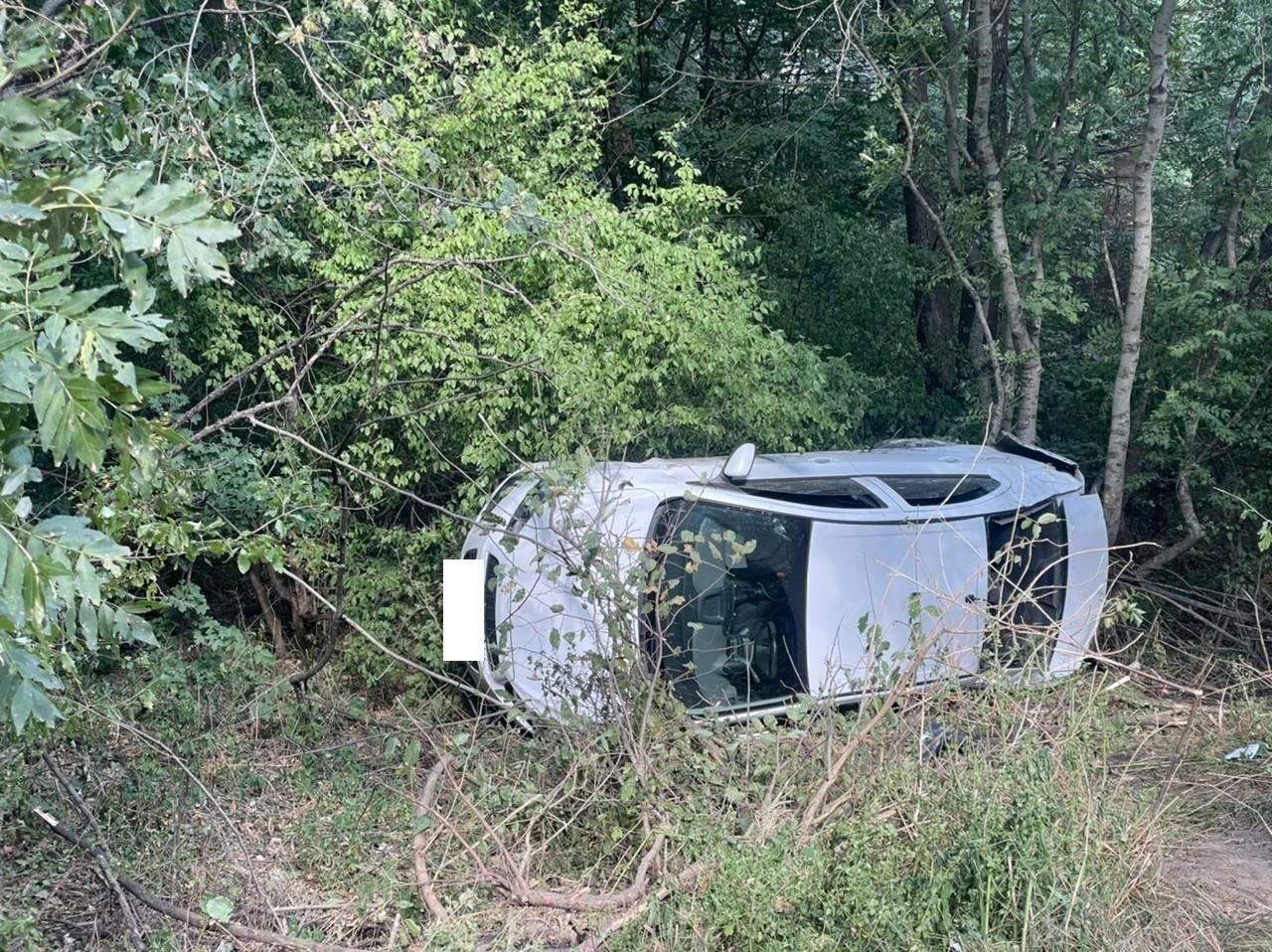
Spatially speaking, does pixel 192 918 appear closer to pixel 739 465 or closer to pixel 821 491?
pixel 739 465

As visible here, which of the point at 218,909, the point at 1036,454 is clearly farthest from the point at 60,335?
the point at 1036,454

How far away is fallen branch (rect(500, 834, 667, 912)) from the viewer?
4219 mm

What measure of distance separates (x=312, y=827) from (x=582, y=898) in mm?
1564

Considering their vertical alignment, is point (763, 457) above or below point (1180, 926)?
above

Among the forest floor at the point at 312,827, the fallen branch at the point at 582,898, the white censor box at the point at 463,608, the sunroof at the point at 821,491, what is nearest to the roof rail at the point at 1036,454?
the forest floor at the point at 312,827

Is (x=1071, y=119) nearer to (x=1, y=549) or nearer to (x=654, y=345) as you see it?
(x=654, y=345)

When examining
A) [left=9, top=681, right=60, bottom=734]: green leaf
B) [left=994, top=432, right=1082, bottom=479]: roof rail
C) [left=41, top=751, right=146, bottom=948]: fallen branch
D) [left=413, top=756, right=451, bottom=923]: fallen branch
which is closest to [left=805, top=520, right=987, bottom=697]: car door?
[left=994, top=432, right=1082, bottom=479]: roof rail

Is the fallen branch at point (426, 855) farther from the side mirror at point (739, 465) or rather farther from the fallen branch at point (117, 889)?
the side mirror at point (739, 465)

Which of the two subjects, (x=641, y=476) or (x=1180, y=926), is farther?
(x=641, y=476)

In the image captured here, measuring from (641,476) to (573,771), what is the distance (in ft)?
5.73

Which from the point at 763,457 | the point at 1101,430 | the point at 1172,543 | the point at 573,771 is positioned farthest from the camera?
the point at 1101,430

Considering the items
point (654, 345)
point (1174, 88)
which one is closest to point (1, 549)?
point (654, 345)

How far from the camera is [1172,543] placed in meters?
9.59

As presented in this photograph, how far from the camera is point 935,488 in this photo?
6.64 meters
